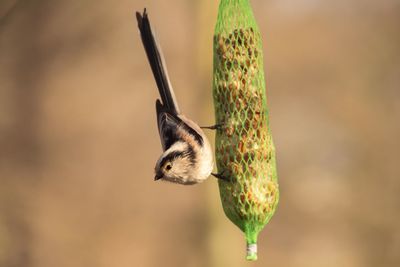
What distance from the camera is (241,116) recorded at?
239 centimetres

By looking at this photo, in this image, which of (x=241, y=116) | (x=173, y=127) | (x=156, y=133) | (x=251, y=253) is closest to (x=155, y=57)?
(x=173, y=127)

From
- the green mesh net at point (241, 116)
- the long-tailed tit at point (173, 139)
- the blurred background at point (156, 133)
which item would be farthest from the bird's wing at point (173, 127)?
the blurred background at point (156, 133)

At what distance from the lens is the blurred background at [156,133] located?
12.2 feet

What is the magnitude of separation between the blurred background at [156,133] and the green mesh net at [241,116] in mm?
1299

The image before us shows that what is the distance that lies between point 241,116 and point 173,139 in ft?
0.82

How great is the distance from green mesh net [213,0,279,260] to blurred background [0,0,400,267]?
130cm

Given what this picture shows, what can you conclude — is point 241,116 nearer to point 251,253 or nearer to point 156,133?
point 251,253
